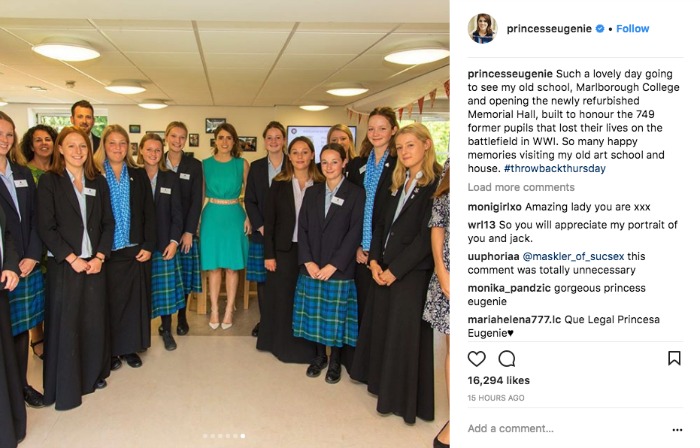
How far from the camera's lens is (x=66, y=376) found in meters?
2.76

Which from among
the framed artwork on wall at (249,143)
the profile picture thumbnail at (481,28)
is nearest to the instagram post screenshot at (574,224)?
the profile picture thumbnail at (481,28)

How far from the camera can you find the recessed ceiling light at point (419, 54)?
14.3ft

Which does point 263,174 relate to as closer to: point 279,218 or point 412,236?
point 279,218

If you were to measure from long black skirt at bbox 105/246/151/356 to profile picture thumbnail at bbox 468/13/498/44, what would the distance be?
9.55 feet

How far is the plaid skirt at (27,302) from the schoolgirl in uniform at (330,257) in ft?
5.13

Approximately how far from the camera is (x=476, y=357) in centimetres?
105

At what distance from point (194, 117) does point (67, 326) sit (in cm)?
806

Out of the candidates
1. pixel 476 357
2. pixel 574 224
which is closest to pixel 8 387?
pixel 476 357

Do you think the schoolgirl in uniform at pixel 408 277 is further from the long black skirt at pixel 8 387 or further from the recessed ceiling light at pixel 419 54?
the recessed ceiling light at pixel 419 54

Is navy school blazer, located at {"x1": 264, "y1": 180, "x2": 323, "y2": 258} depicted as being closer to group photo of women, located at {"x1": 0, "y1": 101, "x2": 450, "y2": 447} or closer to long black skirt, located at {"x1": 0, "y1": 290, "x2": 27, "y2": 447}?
group photo of women, located at {"x1": 0, "y1": 101, "x2": 450, "y2": 447}

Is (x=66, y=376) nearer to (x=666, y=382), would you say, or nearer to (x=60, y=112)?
(x=666, y=382)

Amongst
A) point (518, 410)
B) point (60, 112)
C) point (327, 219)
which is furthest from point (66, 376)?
point (60, 112)

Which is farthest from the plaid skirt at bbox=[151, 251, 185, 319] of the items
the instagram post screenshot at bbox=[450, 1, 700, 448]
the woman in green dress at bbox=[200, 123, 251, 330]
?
the instagram post screenshot at bbox=[450, 1, 700, 448]

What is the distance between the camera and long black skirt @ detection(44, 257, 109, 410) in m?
2.73
